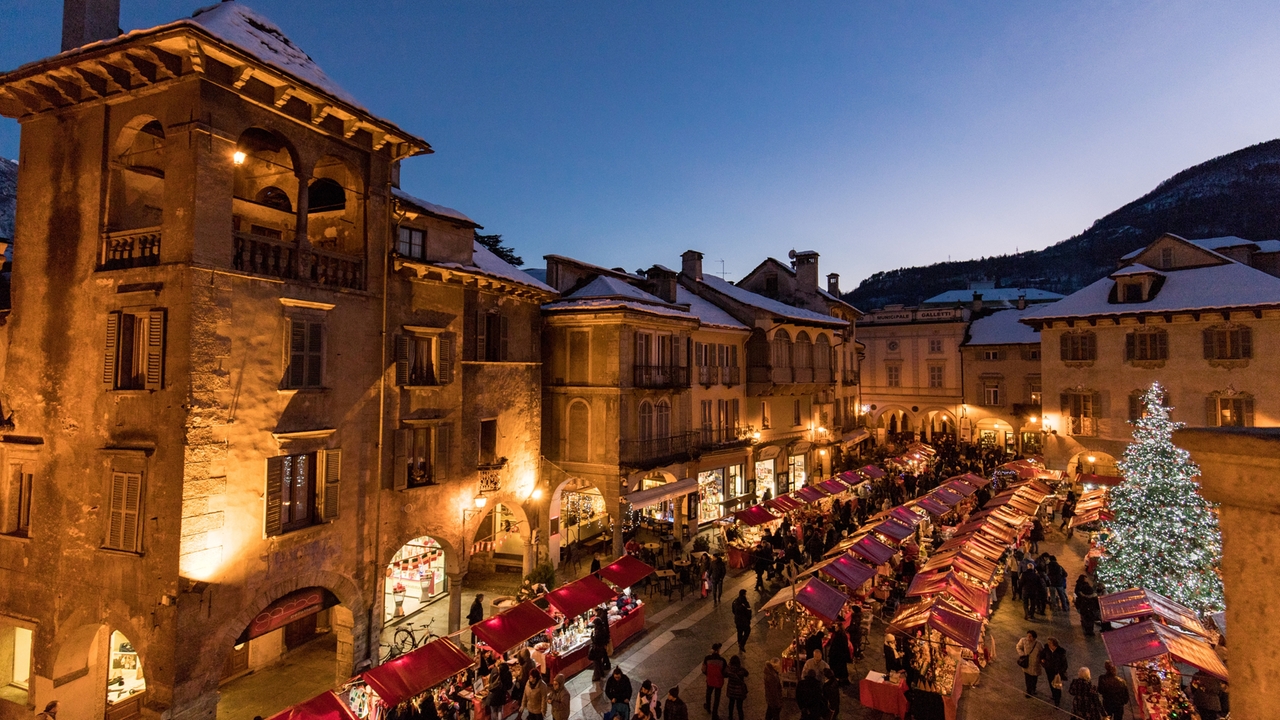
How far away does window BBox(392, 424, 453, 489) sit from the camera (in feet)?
55.4

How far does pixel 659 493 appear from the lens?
26.7 metres

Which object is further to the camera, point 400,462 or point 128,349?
point 400,462

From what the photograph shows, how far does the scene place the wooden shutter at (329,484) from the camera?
49.0 ft

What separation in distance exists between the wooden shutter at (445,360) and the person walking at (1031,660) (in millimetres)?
16819

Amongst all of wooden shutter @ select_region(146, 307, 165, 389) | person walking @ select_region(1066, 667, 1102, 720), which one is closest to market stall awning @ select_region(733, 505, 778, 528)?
person walking @ select_region(1066, 667, 1102, 720)

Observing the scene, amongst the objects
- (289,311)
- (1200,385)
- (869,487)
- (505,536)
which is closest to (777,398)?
(869,487)

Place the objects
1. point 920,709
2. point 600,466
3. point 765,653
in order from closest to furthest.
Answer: point 920,709, point 765,653, point 600,466

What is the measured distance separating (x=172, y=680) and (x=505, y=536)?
1458 centimetres

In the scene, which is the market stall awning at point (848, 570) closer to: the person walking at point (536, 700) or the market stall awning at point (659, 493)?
the person walking at point (536, 700)

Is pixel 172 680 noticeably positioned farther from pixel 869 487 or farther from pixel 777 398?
→ pixel 869 487

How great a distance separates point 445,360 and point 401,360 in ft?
5.62

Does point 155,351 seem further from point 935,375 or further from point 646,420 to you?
point 935,375

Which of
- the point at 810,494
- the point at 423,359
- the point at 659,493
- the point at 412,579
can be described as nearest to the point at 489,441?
the point at 423,359

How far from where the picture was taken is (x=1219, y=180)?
103125mm
